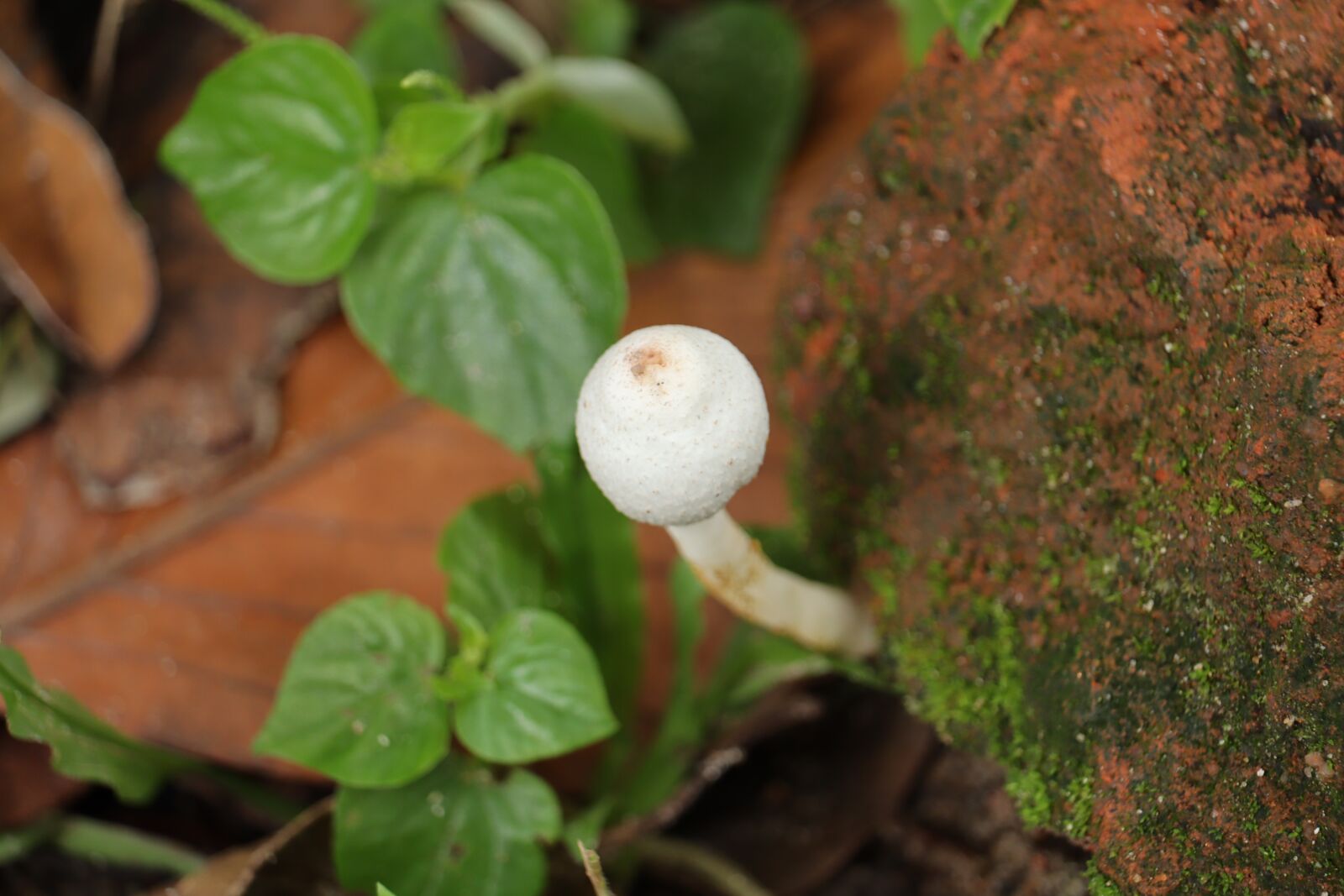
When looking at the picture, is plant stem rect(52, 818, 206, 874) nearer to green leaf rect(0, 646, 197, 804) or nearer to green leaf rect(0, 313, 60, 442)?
green leaf rect(0, 646, 197, 804)

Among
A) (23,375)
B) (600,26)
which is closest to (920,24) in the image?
(600,26)

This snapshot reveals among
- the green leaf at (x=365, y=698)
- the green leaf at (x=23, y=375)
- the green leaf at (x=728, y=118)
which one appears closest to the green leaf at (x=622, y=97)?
the green leaf at (x=728, y=118)

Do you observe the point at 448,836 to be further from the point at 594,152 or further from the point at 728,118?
the point at 728,118

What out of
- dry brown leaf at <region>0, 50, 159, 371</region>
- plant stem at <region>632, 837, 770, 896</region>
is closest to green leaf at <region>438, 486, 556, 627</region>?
plant stem at <region>632, 837, 770, 896</region>

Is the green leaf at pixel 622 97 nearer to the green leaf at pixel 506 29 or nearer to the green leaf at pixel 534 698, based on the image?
the green leaf at pixel 506 29

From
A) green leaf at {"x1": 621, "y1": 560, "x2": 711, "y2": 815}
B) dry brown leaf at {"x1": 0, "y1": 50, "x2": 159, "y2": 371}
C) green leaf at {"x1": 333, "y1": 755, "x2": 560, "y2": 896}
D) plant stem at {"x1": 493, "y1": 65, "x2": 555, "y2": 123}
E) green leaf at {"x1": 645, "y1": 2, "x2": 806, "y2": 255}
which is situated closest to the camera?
green leaf at {"x1": 333, "y1": 755, "x2": 560, "y2": 896}

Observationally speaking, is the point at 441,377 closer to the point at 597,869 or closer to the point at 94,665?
the point at 597,869

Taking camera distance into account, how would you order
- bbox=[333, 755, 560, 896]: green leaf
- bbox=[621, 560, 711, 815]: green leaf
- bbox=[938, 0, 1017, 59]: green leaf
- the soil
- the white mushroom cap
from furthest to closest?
bbox=[621, 560, 711, 815]: green leaf, the soil, bbox=[333, 755, 560, 896]: green leaf, bbox=[938, 0, 1017, 59]: green leaf, the white mushroom cap

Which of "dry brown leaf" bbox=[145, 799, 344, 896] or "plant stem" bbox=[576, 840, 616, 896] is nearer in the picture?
"plant stem" bbox=[576, 840, 616, 896]
